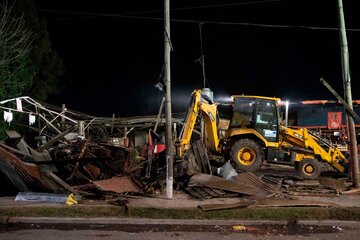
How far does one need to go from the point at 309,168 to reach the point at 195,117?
489 cm

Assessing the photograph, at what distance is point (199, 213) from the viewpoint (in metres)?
9.72

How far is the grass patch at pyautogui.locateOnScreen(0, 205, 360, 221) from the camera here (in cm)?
967

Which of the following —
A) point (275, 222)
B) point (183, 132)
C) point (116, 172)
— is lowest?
point (275, 222)

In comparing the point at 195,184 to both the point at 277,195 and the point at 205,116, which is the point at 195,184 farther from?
the point at 205,116

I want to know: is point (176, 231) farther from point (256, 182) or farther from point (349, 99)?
point (349, 99)

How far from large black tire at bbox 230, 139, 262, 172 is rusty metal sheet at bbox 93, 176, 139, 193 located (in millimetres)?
4973

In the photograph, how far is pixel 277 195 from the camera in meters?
11.3

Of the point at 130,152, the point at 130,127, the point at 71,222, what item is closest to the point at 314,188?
the point at 130,152

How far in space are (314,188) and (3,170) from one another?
8760 mm

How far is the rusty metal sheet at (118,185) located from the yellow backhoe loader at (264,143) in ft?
14.6

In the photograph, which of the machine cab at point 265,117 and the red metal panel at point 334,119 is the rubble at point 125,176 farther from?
the red metal panel at point 334,119

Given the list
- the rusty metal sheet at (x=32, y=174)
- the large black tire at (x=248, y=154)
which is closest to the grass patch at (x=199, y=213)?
the rusty metal sheet at (x=32, y=174)

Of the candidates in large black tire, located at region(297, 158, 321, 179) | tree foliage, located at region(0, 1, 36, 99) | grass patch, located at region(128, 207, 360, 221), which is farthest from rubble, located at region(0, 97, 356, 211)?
tree foliage, located at region(0, 1, 36, 99)

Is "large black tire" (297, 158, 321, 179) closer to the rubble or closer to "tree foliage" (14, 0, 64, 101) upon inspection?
the rubble
